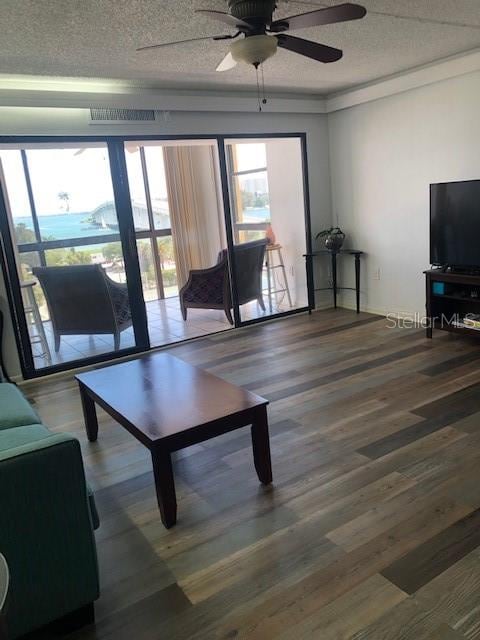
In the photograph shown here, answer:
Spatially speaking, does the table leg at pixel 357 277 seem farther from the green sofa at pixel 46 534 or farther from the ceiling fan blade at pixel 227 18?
the green sofa at pixel 46 534

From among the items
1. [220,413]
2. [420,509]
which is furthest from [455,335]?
[220,413]

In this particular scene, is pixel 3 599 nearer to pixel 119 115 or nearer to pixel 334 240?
pixel 119 115

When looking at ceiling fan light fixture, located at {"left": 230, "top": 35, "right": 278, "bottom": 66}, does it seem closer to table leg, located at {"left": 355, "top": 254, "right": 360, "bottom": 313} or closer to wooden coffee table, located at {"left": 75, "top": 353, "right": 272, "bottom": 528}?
wooden coffee table, located at {"left": 75, "top": 353, "right": 272, "bottom": 528}

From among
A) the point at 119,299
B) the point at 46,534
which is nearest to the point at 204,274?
the point at 119,299

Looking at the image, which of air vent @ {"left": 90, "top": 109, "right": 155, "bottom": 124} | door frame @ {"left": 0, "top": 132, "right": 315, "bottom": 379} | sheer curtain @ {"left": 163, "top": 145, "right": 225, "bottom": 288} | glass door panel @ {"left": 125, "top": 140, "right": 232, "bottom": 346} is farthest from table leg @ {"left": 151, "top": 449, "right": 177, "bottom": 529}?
sheer curtain @ {"left": 163, "top": 145, "right": 225, "bottom": 288}

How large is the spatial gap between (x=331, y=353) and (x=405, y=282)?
4.59 feet

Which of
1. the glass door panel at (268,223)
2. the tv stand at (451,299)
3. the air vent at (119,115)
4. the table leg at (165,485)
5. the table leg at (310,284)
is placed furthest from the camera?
the table leg at (310,284)

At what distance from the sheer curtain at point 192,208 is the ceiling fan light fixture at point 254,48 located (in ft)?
15.4

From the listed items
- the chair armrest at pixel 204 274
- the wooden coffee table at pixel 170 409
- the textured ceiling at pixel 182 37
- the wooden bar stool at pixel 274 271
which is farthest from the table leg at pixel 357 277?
the wooden coffee table at pixel 170 409

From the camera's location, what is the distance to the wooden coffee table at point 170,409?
207cm

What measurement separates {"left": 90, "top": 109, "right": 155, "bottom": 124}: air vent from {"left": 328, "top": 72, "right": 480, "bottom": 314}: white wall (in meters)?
2.26

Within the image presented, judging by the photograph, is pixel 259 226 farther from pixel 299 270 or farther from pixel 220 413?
pixel 220 413

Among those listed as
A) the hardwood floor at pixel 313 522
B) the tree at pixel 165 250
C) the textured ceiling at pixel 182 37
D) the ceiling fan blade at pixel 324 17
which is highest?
the textured ceiling at pixel 182 37

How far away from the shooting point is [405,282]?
5.13 m
